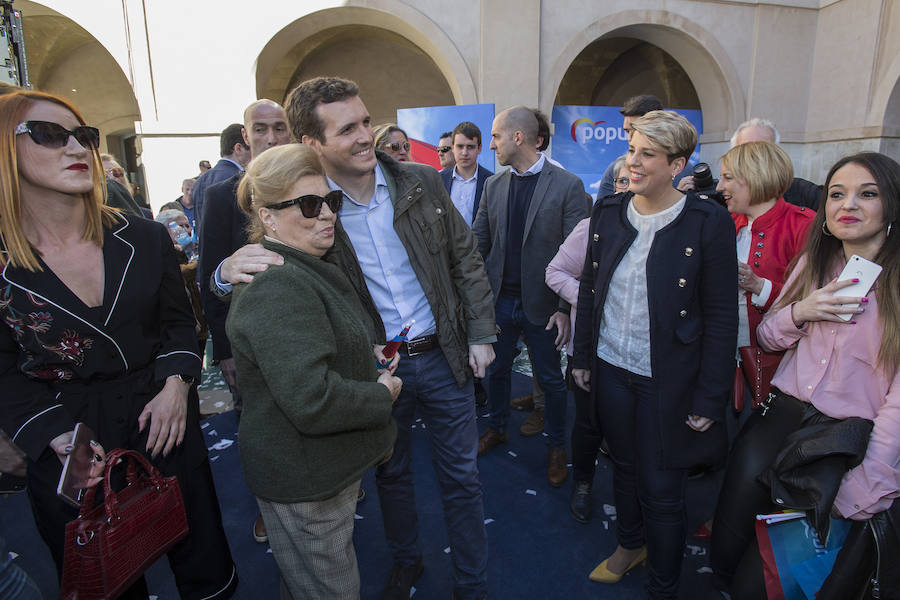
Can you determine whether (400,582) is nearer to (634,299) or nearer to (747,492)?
(747,492)

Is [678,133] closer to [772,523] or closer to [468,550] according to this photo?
[772,523]

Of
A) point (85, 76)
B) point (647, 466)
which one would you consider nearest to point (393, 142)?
point (647, 466)

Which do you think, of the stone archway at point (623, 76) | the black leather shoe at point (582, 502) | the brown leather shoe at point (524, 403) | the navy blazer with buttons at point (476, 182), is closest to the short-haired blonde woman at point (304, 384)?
the black leather shoe at point (582, 502)

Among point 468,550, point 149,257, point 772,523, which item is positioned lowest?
point 468,550

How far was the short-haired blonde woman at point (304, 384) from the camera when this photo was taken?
5.07ft

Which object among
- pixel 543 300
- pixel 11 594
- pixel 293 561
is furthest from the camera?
pixel 543 300

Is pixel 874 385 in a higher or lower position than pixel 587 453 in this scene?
higher

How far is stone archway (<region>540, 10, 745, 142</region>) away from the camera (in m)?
9.75

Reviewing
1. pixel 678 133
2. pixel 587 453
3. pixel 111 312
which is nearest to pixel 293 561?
pixel 111 312

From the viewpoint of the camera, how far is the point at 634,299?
230 centimetres

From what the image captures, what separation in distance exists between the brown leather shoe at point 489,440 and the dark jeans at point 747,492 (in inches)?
72.1

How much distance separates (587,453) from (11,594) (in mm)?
2632

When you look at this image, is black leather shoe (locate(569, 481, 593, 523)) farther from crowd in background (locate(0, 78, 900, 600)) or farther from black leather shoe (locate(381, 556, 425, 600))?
black leather shoe (locate(381, 556, 425, 600))

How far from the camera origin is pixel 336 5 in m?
8.88
